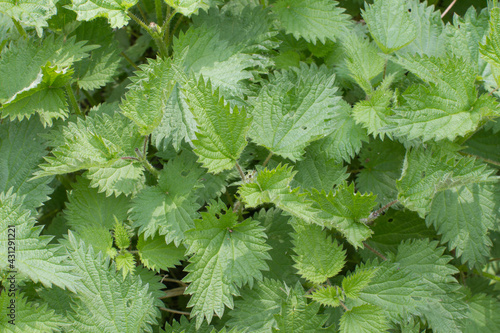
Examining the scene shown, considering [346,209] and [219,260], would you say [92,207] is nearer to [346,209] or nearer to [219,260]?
[219,260]

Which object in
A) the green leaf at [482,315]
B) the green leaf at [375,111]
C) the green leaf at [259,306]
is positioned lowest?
the green leaf at [482,315]

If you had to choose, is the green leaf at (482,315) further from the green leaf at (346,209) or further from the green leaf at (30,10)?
the green leaf at (30,10)

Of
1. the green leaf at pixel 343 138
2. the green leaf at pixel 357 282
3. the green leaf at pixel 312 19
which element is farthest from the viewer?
the green leaf at pixel 312 19

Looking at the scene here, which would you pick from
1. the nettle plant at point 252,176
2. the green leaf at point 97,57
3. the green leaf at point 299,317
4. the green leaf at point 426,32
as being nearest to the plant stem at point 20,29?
the nettle plant at point 252,176

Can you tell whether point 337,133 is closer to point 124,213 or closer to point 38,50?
point 124,213

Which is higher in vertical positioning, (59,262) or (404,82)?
(404,82)

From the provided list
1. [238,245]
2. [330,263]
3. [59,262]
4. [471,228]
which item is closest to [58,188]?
[59,262]
